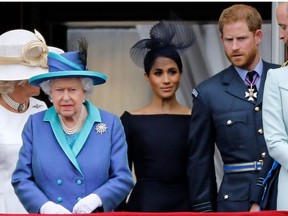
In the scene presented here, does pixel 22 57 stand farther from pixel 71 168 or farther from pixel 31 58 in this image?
pixel 71 168

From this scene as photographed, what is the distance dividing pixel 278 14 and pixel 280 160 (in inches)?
29.0

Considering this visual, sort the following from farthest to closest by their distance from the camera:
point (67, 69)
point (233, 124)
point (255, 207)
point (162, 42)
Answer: point (162, 42), point (233, 124), point (255, 207), point (67, 69)

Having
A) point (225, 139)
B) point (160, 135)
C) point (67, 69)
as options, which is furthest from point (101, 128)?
point (160, 135)

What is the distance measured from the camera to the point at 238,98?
5.74 meters

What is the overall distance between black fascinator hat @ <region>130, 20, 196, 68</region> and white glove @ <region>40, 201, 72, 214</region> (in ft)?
4.53

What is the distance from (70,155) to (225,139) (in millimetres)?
863

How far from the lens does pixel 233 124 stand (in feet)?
18.6

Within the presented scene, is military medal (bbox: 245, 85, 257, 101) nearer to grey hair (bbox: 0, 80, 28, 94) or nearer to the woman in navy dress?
the woman in navy dress

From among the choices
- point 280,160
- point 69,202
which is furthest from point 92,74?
point 280,160

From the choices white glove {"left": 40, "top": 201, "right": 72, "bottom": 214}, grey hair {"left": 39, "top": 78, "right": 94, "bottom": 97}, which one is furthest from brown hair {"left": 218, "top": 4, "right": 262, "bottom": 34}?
white glove {"left": 40, "top": 201, "right": 72, "bottom": 214}

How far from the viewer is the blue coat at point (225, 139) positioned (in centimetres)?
565

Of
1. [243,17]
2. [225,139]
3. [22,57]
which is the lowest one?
[225,139]

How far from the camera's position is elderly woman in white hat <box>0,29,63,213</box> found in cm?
588

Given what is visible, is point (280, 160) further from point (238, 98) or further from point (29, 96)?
point (29, 96)
